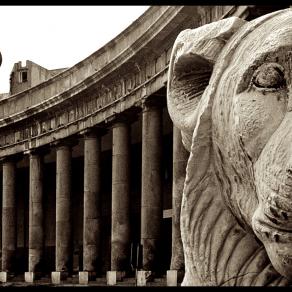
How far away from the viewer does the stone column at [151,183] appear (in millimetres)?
28297

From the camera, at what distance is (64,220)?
36.4 metres

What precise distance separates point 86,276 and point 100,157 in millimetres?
5207

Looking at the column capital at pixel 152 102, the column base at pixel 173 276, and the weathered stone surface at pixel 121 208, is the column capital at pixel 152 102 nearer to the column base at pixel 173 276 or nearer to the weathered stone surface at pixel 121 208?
the weathered stone surface at pixel 121 208

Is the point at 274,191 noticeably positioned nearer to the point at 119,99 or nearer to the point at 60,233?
the point at 119,99

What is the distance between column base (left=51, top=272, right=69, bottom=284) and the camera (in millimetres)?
34844

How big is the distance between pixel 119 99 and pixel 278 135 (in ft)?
95.5

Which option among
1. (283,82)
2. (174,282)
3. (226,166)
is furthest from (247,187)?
(174,282)

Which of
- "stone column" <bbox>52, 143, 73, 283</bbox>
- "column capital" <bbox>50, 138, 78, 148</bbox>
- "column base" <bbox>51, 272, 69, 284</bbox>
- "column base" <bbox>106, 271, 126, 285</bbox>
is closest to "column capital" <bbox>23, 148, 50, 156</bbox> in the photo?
"column capital" <bbox>50, 138, 78, 148</bbox>

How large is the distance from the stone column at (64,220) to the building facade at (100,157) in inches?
1.7

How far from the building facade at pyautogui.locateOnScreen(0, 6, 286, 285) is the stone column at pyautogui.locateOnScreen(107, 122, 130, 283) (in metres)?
0.04

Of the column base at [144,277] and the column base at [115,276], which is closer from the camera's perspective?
the column base at [144,277]

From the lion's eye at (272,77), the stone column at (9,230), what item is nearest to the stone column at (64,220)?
the stone column at (9,230)

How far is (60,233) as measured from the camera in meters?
36.4

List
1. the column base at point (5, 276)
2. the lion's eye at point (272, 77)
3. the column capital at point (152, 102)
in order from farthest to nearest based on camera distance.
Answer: the column base at point (5, 276)
the column capital at point (152, 102)
the lion's eye at point (272, 77)
